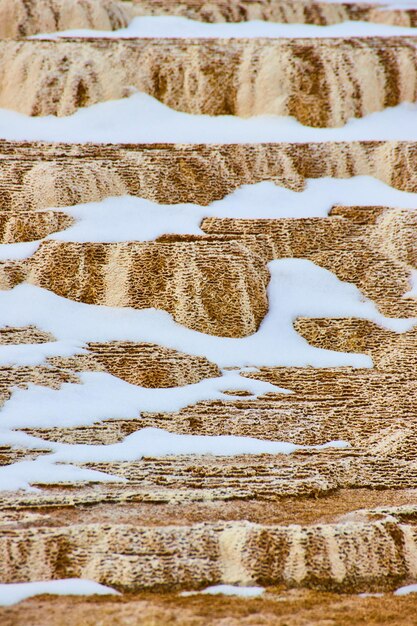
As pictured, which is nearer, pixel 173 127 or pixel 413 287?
pixel 413 287

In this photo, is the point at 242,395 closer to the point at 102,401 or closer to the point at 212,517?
the point at 102,401

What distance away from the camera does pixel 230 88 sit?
33.4 metres

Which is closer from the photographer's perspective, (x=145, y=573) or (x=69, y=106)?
(x=145, y=573)

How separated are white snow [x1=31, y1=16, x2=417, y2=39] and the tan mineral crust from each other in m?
0.68

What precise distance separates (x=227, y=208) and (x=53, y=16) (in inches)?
533

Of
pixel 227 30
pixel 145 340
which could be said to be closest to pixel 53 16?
pixel 227 30

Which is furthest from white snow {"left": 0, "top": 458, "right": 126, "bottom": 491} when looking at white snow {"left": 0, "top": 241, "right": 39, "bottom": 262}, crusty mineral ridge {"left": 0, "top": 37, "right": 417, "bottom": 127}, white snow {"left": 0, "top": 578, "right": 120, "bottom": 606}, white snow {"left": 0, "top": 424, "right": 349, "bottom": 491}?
crusty mineral ridge {"left": 0, "top": 37, "right": 417, "bottom": 127}

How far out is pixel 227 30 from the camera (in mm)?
38094

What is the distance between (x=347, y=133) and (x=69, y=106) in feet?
31.2

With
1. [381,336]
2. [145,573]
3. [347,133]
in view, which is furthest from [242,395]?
[347,133]

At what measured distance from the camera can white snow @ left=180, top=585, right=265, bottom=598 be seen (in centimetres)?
1477

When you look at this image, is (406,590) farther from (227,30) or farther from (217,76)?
(227,30)

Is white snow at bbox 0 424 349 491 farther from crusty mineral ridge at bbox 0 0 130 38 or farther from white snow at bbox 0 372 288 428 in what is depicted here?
crusty mineral ridge at bbox 0 0 130 38

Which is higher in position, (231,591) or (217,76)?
(217,76)
